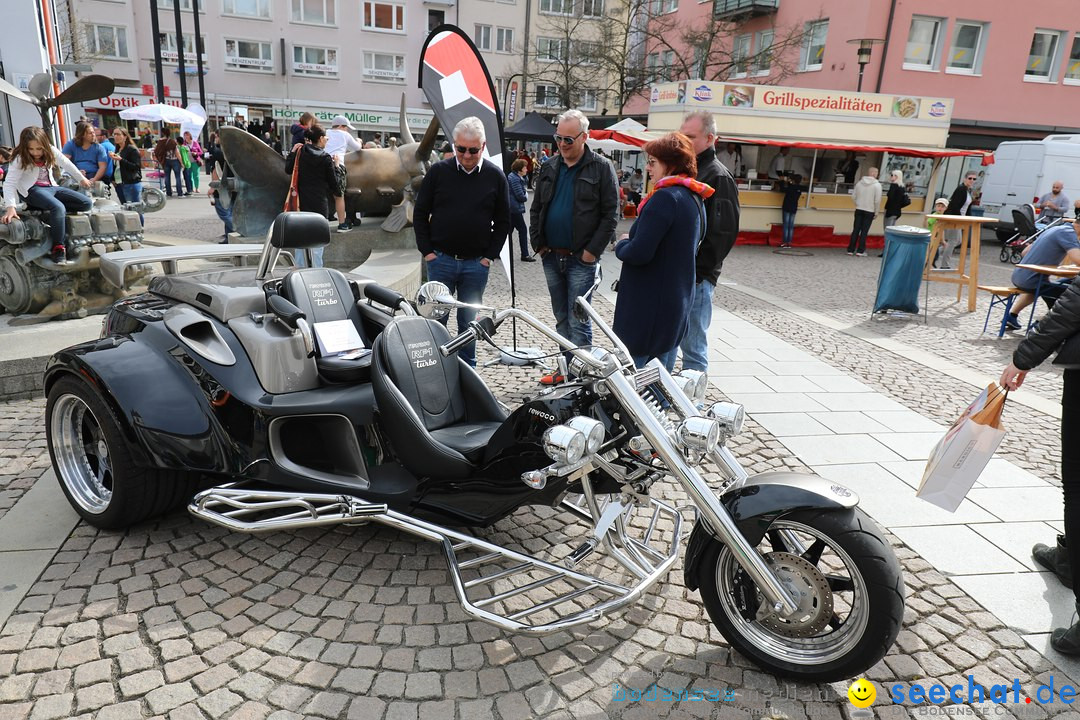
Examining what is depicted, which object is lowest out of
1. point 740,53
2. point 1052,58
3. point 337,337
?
point 337,337

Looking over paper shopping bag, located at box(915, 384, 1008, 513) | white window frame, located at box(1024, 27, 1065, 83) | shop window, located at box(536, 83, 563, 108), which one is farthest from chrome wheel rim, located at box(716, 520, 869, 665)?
shop window, located at box(536, 83, 563, 108)

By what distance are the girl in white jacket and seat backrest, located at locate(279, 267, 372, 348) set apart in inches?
137

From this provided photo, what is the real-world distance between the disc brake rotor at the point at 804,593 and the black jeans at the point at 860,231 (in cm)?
1449

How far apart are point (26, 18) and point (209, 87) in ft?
82.8

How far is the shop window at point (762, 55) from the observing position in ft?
84.6

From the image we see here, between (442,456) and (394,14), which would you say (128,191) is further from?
(394,14)

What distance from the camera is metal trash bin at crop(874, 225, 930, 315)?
9000 millimetres

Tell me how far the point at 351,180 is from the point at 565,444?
9040 mm

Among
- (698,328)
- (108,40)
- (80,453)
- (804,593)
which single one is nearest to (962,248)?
(698,328)

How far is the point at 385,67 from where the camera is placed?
42.3 m

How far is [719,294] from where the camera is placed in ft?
33.8

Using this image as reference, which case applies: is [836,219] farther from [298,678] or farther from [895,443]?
[298,678]

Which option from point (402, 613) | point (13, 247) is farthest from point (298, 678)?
point (13, 247)

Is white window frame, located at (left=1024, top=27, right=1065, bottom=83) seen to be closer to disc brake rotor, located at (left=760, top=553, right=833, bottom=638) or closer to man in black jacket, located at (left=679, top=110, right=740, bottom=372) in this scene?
man in black jacket, located at (left=679, top=110, right=740, bottom=372)
